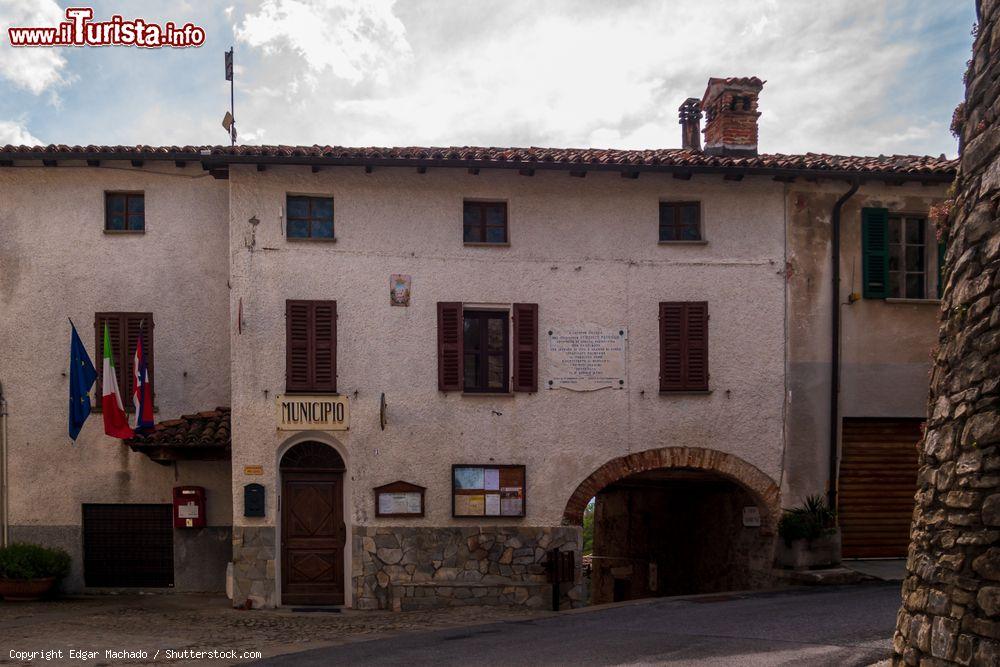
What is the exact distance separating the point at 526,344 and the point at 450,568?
376 centimetres

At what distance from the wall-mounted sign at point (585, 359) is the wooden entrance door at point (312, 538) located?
391cm

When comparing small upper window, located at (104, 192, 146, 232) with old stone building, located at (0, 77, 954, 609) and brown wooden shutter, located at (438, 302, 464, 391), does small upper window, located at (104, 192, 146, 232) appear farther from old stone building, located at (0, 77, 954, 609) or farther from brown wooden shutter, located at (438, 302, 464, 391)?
brown wooden shutter, located at (438, 302, 464, 391)

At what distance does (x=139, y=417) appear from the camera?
565 inches

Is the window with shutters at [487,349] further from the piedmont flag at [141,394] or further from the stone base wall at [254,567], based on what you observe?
the piedmont flag at [141,394]

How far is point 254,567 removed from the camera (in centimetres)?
1448

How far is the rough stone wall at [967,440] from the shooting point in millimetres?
5660

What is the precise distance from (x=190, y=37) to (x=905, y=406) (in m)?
13.3

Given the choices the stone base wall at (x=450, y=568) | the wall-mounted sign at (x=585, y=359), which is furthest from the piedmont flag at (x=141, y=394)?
the wall-mounted sign at (x=585, y=359)

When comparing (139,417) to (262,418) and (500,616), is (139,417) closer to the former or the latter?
(262,418)

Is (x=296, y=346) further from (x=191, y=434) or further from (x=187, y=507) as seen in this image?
(x=187, y=507)

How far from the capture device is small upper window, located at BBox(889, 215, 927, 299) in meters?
15.6

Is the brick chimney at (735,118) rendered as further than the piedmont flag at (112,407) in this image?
Yes

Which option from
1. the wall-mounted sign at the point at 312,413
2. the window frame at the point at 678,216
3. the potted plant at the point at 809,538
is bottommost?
the potted plant at the point at 809,538

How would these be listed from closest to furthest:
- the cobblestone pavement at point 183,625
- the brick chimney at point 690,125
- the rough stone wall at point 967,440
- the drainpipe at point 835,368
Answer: the rough stone wall at point 967,440 < the cobblestone pavement at point 183,625 < the drainpipe at point 835,368 < the brick chimney at point 690,125
